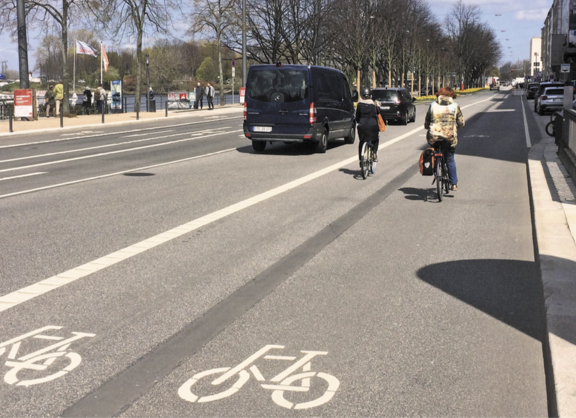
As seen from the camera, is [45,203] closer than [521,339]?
No

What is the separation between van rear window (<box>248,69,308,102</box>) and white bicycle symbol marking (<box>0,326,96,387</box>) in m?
14.3

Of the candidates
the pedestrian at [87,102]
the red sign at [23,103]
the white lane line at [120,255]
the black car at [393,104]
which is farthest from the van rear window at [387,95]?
the white lane line at [120,255]

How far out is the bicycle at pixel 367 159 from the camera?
14188 mm

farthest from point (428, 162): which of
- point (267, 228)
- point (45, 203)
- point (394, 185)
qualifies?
point (45, 203)

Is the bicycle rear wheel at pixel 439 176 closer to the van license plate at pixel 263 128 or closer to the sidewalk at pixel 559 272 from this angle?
the sidewalk at pixel 559 272

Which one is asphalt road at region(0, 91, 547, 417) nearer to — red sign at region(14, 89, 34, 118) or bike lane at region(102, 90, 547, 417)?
bike lane at region(102, 90, 547, 417)

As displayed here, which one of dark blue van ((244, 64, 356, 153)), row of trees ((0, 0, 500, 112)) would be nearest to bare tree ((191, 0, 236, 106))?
row of trees ((0, 0, 500, 112))

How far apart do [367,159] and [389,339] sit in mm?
9458

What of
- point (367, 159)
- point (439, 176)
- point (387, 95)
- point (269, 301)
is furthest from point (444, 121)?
point (387, 95)

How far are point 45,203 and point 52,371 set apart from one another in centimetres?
695

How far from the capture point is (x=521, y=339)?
5.14 meters

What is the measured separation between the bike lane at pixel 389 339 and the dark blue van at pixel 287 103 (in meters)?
10.3

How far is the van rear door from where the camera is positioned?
18.8 meters

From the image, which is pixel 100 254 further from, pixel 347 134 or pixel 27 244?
pixel 347 134
